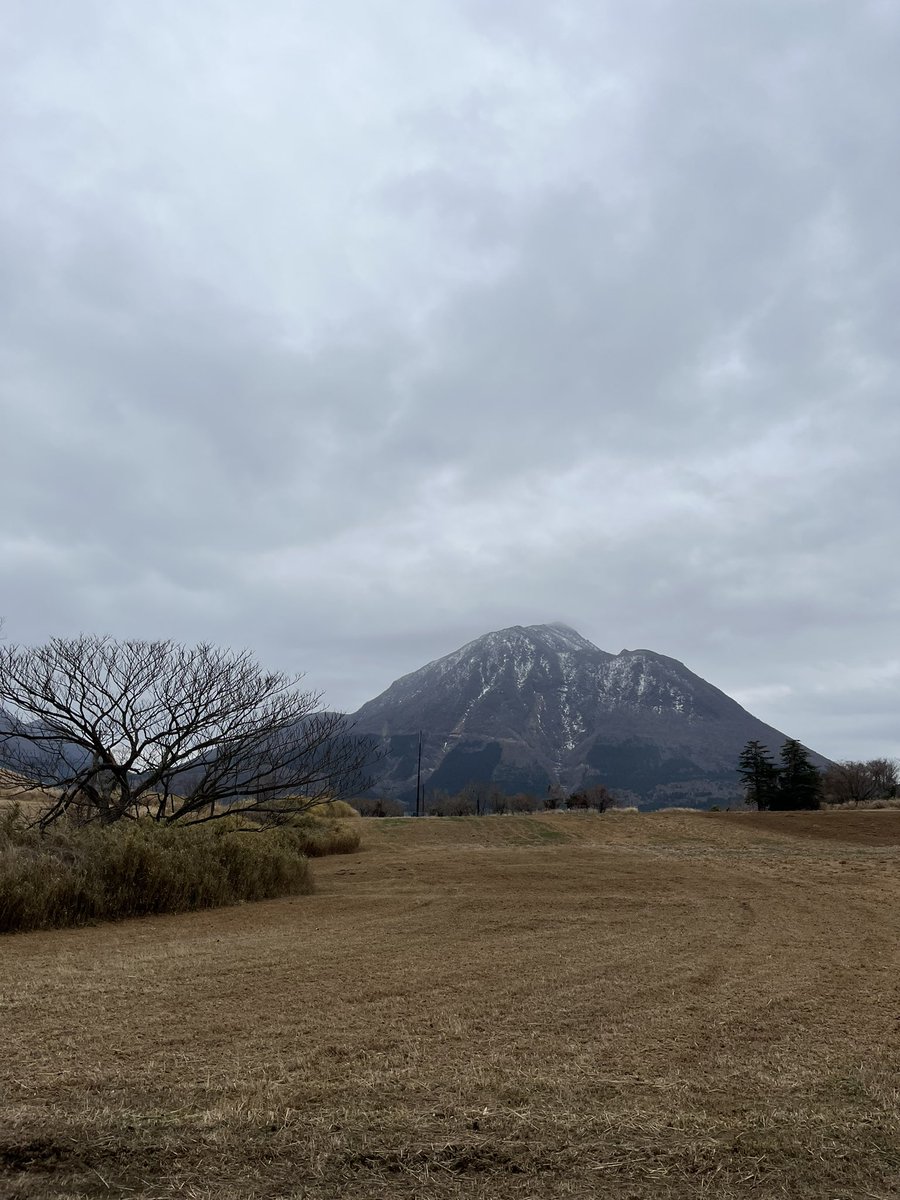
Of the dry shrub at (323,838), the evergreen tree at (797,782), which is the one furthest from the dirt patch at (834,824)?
the evergreen tree at (797,782)

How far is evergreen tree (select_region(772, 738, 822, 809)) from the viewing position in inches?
2130

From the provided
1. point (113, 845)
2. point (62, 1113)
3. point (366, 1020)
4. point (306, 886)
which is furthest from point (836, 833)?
point (62, 1113)

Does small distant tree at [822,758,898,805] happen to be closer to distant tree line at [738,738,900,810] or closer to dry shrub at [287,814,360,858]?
distant tree line at [738,738,900,810]

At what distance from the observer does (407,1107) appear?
3.63 m

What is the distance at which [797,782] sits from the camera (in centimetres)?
5516

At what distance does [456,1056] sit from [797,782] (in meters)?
57.3

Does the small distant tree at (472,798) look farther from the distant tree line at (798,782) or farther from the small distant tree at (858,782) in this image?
the small distant tree at (858,782)

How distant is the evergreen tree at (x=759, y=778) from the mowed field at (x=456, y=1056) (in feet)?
166

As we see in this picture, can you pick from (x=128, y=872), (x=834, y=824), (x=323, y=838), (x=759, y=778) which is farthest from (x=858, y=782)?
(x=128, y=872)

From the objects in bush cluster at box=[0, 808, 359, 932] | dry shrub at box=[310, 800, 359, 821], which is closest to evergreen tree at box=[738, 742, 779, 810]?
dry shrub at box=[310, 800, 359, 821]

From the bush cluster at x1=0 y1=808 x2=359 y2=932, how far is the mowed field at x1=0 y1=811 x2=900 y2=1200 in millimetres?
644

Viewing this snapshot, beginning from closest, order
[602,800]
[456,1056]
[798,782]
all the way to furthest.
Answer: [456,1056] → [798,782] → [602,800]

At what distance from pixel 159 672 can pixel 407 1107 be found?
1411 centimetres

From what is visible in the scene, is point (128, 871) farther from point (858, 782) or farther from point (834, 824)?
point (858, 782)
